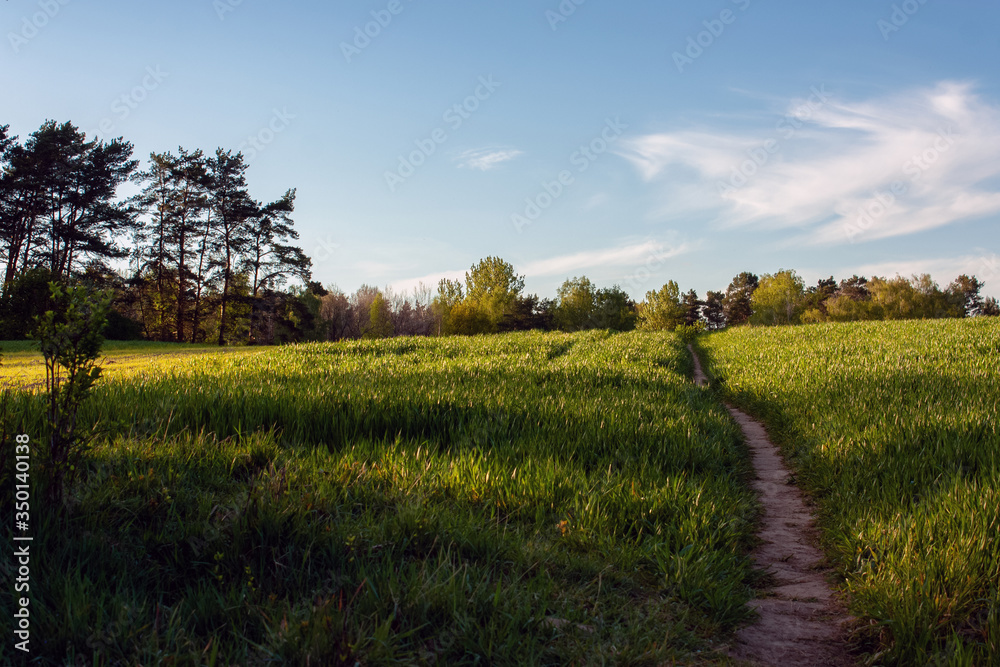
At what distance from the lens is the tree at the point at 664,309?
65250 millimetres

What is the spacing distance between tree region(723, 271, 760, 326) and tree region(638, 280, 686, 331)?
4305 centimetres

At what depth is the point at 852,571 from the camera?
131 inches

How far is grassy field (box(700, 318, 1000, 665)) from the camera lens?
259cm

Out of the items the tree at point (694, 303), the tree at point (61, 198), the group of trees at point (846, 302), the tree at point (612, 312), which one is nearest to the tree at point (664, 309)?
the group of trees at point (846, 302)

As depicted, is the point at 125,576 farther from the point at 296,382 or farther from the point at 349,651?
the point at 296,382

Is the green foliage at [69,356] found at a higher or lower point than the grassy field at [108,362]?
higher

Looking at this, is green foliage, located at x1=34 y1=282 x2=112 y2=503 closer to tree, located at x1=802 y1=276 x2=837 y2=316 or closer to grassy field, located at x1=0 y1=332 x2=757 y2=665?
grassy field, located at x1=0 y1=332 x2=757 y2=665

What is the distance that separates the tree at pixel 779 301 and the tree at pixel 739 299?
18.8 m

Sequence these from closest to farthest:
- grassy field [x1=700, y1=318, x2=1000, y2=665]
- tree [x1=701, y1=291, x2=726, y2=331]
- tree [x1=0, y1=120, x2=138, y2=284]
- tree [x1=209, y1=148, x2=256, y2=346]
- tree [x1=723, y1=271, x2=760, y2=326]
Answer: grassy field [x1=700, y1=318, x2=1000, y2=665], tree [x1=0, y1=120, x2=138, y2=284], tree [x1=209, y1=148, x2=256, y2=346], tree [x1=723, y1=271, x2=760, y2=326], tree [x1=701, y1=291, x2=726, y2=331]

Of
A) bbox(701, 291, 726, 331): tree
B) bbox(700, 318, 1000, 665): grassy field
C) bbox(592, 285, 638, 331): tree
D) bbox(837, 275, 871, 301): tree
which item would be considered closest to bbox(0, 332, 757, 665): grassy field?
bbox(700, 318, 1000, 665): grassy field

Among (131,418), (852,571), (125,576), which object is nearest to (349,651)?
(125,576)

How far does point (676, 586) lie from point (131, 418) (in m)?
4.81

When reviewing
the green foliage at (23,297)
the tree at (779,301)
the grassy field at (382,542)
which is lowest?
the grassy field at (382,542)

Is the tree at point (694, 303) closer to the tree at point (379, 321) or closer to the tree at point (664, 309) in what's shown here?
the tree at point (664, 309)
